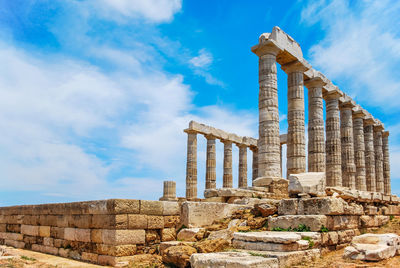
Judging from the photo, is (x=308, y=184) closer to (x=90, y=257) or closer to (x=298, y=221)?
(x=298, y=221)

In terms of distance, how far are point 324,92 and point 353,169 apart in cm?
590

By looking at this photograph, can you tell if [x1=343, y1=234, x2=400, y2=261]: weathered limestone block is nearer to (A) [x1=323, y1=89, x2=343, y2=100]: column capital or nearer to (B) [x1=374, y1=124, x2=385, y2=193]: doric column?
(A) [x1=323, y1=89, x2=343, y2=100]: column capital

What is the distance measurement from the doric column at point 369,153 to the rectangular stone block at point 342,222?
22031 mm

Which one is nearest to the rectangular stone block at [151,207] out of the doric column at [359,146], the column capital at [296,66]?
the column capital at [296,66]

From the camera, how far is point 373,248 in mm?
6805

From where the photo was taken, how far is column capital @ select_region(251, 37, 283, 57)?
1755 cm

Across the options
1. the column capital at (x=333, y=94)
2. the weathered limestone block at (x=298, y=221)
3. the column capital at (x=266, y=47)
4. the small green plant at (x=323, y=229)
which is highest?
the column capital at (x=266, y=47)

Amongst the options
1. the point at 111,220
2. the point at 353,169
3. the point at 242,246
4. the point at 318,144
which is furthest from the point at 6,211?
the point at 353,169

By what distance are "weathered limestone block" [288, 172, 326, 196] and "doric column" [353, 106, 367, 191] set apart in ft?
64.2

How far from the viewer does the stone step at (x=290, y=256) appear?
618 cm

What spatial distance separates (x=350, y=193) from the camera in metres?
9.95

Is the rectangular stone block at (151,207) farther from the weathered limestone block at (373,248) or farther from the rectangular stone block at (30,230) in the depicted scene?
the rectangular stone block at (30,230)

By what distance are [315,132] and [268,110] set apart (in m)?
4.87

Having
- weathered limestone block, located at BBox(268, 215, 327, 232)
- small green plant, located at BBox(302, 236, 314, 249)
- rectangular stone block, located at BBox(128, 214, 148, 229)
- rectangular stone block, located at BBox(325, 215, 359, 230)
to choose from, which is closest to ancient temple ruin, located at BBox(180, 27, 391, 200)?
rectangular stone block, located at BBox(325, 215, 359, 230)
